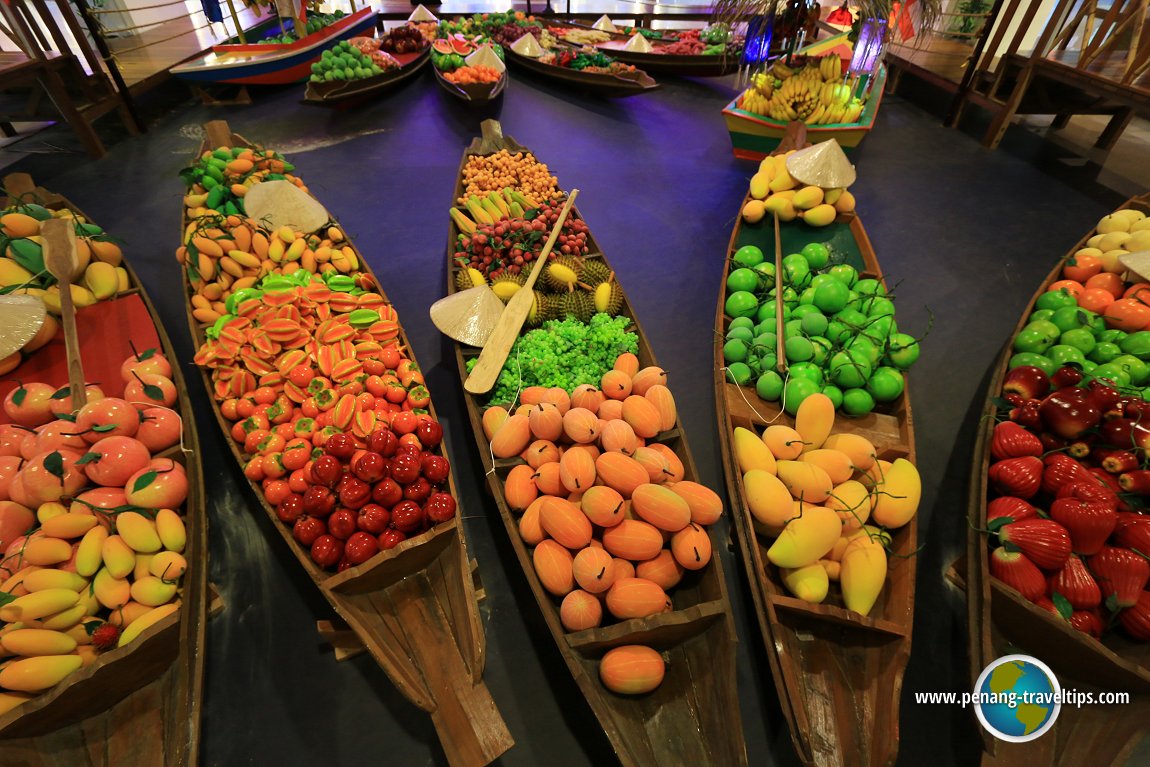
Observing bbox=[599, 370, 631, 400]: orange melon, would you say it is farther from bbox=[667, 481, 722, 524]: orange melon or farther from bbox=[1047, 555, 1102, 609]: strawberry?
bbox=[1047, 555, 1102, 609]: strawberry

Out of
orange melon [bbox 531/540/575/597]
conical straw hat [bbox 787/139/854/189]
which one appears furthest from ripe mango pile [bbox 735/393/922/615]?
conical straw hat [bbox 787/139/854/189]

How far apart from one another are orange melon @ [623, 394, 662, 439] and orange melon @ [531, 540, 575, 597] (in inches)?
18.5

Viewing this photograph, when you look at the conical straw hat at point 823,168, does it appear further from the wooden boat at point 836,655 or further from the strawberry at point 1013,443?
the wooden boat at point 836,655

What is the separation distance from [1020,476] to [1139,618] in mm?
438

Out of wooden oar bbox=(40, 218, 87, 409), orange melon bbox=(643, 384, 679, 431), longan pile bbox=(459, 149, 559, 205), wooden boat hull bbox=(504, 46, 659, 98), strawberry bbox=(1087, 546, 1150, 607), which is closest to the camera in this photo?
strawberry bbox=(1087, 546, 1150, 607)

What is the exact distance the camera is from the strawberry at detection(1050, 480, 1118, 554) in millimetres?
1447

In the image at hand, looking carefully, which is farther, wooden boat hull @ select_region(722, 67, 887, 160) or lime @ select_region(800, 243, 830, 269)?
wooden boat hull @ select_region(722, 67, 887, 160)

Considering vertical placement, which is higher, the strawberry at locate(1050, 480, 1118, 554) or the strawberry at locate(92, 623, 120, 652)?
the strawberry at locate(1050, 480, 1118, 554)

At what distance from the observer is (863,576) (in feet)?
4.72

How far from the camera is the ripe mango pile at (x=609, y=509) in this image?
1.36 meters

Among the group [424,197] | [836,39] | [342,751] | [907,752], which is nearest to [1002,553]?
[907,752]

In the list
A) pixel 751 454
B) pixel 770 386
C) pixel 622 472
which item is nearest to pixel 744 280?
pixel 770 386

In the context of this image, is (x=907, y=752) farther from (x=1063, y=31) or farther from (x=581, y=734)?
(x=1063, y=31)

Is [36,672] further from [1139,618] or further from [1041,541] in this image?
[1139,618]
